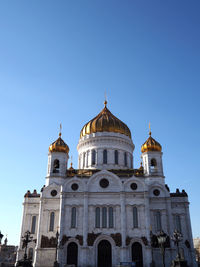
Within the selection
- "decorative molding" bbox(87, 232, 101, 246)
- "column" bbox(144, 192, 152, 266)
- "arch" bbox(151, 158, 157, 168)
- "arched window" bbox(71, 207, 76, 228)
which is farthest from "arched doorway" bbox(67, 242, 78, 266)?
"arch" bbox(151, 158, 157, 168)

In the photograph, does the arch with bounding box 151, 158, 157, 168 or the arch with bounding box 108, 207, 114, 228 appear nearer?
the arch with bounding box 108, 207, 114, 228

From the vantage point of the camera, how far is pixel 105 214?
31.8 meters

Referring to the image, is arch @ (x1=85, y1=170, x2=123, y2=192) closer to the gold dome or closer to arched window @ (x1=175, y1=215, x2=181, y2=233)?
the gold dome

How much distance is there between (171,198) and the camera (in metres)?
33.9

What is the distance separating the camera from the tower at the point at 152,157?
34781 millimetres

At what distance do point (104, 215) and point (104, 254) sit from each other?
13.7ft

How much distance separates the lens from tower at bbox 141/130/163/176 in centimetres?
3478

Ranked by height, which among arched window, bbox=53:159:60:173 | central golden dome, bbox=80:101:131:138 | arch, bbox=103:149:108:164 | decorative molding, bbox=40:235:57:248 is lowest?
decorative molding, bbox=40:235:57:248

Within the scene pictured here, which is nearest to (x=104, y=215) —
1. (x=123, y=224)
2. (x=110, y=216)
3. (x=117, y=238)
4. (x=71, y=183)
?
(x=110, y=216)

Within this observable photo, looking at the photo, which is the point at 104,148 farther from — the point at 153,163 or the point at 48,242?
the point at 48,242

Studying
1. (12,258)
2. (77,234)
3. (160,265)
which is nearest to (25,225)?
(77,234)

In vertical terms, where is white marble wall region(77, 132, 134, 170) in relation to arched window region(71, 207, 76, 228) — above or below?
above

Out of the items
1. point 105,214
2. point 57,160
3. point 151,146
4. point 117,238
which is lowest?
point 117,238

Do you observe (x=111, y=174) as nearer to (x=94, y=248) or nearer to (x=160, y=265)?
(x=94, y=248)
